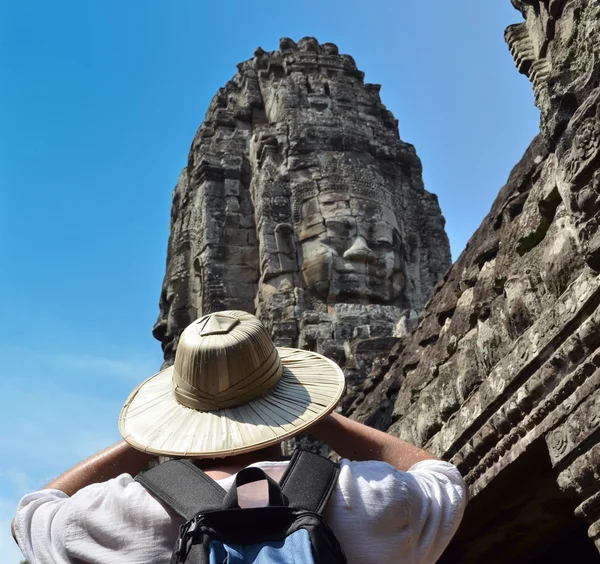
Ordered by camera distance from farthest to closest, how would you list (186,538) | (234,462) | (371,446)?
(371,446) → (234,462) → (186,538)

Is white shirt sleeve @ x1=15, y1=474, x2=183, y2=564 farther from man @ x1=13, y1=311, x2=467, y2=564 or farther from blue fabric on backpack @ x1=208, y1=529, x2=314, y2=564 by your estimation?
blue fabric on backpack @ x1=208, y1=529, x2=314, y2=564

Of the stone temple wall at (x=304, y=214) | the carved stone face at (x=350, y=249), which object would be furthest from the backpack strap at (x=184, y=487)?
the carved stone face at (x=350, y=249)

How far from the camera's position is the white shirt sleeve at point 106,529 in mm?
1889

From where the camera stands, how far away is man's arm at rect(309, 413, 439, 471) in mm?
2266

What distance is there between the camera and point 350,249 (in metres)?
13.0

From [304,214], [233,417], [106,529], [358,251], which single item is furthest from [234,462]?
[304,214]

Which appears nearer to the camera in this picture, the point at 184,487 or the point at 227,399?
the point at 184,487

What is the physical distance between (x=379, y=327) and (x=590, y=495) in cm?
852

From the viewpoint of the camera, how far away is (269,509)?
1.75 m

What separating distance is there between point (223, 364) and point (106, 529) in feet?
1.67

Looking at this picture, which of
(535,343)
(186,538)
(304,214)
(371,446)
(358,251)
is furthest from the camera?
(304,214)

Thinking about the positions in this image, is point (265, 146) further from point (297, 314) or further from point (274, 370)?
point (274, 370)

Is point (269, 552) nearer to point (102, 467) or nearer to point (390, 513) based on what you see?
point (390, 513)

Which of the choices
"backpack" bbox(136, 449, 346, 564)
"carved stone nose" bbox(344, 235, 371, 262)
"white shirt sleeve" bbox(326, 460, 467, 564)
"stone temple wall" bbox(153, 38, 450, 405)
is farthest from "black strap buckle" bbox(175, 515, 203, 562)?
"carved stone nose" bbox(344, 235, 371, 262)
